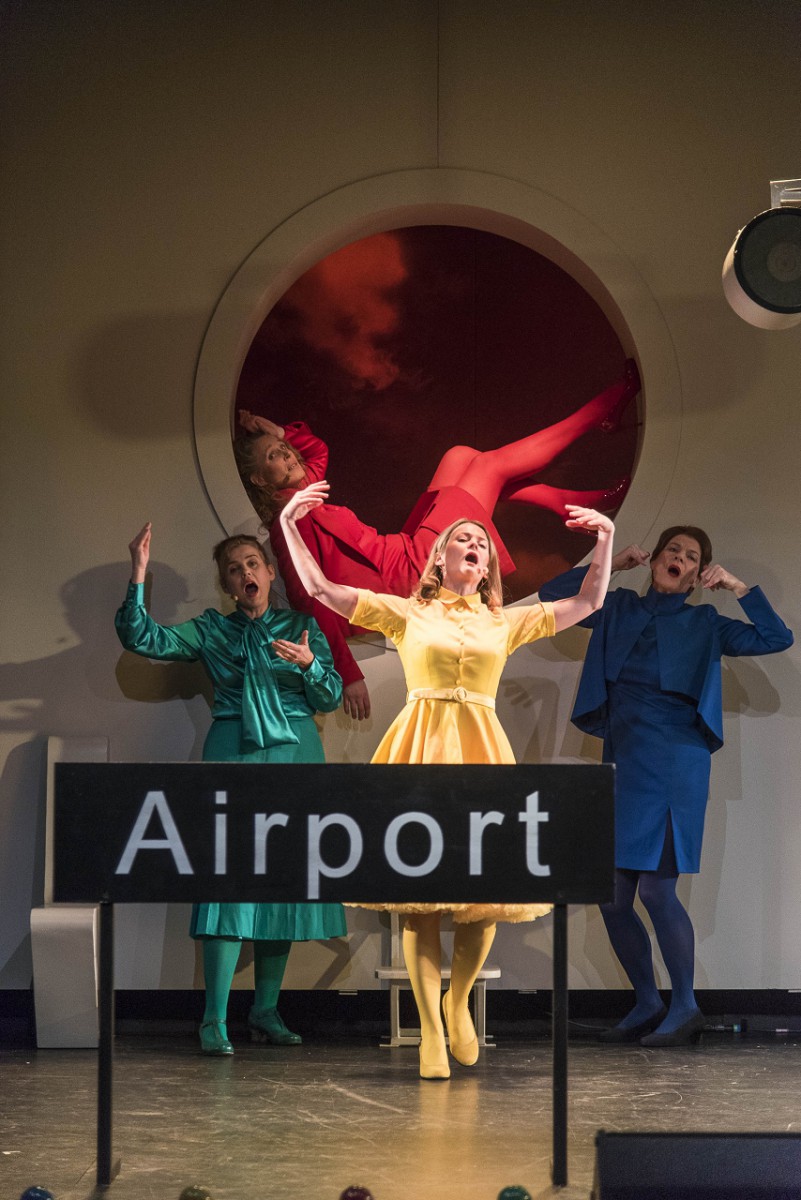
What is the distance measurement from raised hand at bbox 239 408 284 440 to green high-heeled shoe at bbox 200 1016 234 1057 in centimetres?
207

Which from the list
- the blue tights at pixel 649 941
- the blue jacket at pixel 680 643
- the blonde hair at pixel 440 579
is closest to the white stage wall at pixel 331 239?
the blue jacket at pixel 680 643

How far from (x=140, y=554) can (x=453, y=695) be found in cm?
121

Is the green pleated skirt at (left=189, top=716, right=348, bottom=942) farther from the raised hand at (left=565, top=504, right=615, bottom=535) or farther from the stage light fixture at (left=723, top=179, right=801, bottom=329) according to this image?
the stage light fixture at (left=723, top=179, right=801, bottom=329)

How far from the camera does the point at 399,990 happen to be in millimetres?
4590

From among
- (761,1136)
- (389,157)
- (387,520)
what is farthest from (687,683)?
(389,157)

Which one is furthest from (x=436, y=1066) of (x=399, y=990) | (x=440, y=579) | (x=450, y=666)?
(x=440, y=579)

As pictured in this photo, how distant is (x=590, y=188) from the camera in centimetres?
507

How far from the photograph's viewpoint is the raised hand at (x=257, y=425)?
16.7 feet

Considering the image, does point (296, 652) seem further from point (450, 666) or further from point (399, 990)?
point (399, 990)

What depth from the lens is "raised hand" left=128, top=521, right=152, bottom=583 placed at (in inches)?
180

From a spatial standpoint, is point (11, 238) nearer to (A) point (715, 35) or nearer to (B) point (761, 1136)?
(A) point (715, 35)

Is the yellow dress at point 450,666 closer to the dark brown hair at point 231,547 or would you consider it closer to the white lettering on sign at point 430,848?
the dark brown hair at point 231,547

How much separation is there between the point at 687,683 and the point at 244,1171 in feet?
7.60

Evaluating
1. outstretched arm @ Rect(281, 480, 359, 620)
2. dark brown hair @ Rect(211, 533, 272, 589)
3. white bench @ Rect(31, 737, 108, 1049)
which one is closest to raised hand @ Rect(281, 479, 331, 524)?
outstretched arm @ Rect(281, 480, 359, 620)
